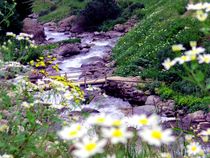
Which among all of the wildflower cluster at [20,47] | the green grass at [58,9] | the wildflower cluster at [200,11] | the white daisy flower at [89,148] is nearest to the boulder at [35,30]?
the green grass at [58,9]

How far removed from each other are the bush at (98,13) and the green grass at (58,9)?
7.34m

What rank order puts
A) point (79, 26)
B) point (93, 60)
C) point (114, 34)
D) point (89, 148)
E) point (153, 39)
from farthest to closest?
1. point (79, 26)
2. point (114, 34)
3. point (93, 60)
4. point (153, 39)
5. point (89, 148)

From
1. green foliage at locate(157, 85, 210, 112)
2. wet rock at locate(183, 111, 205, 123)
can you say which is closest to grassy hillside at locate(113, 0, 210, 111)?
green foliage at locate(157, 85, 210, 112)

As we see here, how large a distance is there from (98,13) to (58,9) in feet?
49.5

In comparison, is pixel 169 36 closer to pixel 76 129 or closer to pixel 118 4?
pixel 76 129

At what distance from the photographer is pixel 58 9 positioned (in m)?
45.7

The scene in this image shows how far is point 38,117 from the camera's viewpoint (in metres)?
3.85

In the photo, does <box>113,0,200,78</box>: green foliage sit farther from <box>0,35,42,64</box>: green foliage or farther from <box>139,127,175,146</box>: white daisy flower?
<box>139,127,175,146</box>: white daisy flower

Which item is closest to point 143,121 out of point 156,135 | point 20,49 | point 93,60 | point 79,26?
point 156,135

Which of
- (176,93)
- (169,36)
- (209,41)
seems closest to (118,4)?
(169,36)

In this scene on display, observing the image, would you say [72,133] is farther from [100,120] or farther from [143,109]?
[143,109]

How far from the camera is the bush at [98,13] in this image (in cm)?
3141

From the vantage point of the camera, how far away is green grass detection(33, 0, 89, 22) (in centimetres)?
4147

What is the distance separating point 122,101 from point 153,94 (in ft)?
3.25
